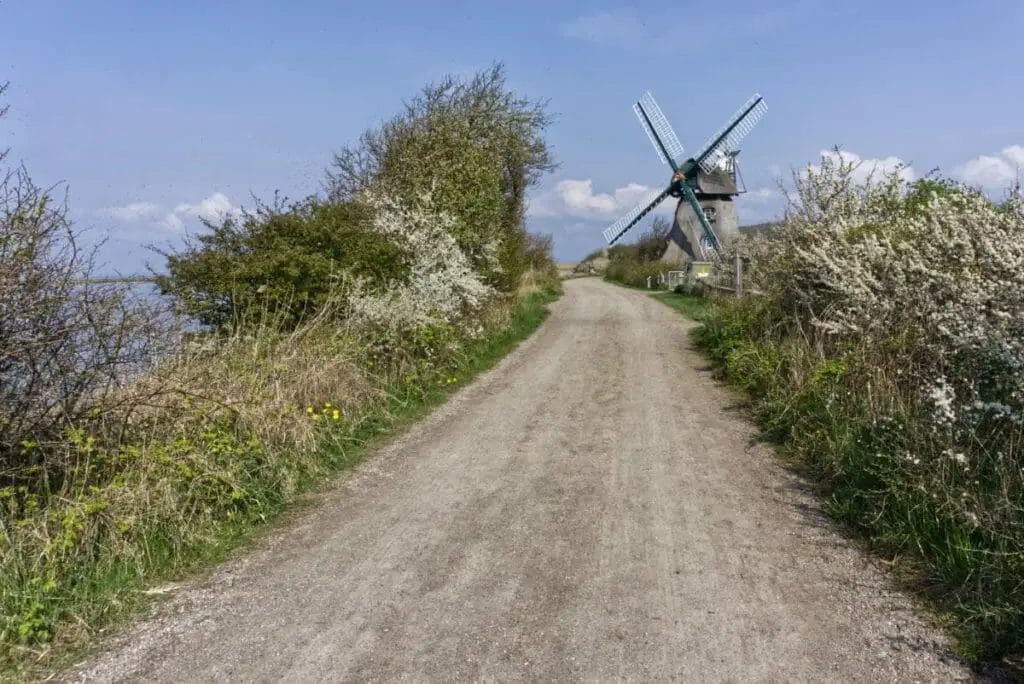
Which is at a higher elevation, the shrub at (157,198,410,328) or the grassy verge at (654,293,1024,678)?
the shrub at (157,198,410,328)

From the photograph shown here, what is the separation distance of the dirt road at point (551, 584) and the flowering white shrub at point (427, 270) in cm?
459

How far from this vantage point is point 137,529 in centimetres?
534

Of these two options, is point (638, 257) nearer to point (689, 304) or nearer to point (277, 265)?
point (689, 304)

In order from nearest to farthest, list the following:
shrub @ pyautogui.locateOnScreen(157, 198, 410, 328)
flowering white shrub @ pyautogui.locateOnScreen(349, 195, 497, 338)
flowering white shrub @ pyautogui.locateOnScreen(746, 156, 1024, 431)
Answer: flowering white shrub @ pyautogui.locateOnScreen(746, 156, 1024, 431) → shrub @ pyautogui.locateOnScreen(157, 198, 410, 328) → flowering white shrub @ pyautogui.locateOnScreen(349, 195, 497, 338)

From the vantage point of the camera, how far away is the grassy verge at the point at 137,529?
436cm

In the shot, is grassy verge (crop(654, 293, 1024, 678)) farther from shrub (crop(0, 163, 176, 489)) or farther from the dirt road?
shrub (crop(0, 163, 176, 489))

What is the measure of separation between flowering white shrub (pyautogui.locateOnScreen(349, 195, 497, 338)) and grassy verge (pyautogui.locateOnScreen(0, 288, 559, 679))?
4690 millimetres

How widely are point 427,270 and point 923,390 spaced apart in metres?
9.56

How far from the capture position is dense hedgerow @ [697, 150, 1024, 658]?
15.6ft

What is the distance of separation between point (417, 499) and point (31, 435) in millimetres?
3025

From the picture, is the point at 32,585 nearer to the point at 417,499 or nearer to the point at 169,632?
the point at 169,632

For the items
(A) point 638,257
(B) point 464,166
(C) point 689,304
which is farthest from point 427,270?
(A) point 638,257

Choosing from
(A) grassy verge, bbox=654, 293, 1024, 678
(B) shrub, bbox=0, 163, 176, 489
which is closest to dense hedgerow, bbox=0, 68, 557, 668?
(B) shrub, bbox=0, 163, 176, 489

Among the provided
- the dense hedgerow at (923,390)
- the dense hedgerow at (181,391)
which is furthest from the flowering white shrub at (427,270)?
the dense hedgerow at (923,390)
